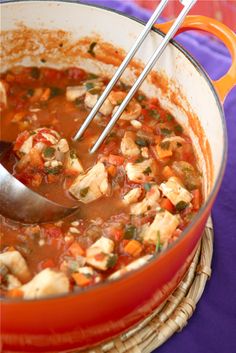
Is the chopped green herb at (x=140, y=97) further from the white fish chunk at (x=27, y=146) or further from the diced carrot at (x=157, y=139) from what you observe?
the white fish chunk at (x=27, y=146)

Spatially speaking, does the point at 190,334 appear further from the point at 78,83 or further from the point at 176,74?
the point at 78,83

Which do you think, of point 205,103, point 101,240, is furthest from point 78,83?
point 101,240

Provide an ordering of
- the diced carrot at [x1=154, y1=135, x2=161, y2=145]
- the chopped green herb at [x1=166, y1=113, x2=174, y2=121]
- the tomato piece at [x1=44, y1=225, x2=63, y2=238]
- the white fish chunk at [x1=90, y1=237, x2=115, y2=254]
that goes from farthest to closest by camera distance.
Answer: the chopped green herb at [x1=166, y1=113, x2=174, y2=121], the diced carrot at [x1=154, y1=135, x2=161, y2=145], the tomato piece at [x1=44, y1=225, x2=63, y2=238], the white fish chunk at [x1=90, y1=237, x2=115, y2=254]

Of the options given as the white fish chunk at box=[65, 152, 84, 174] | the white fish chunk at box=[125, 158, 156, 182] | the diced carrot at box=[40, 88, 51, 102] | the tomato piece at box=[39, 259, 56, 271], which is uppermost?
the white fish chunk at box=[125, 158, 156, 182]

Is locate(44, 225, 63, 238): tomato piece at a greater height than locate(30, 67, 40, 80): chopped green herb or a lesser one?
lesser

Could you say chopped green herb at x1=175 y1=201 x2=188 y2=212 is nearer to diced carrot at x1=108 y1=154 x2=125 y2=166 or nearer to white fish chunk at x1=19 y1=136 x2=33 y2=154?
diced carrot at x1=108 y1=154 x2=125 y2=166

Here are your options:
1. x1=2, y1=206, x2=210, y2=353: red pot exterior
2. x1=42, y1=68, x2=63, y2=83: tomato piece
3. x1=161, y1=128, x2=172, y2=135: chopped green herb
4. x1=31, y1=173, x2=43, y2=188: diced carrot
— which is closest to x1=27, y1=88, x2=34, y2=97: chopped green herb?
x1=42, y1=68, x2=63, y2=83: tomato piece
